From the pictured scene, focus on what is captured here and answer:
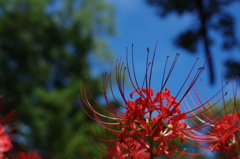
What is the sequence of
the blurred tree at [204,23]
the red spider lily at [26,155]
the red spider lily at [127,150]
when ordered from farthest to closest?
the blurred tree at [204,23], the red spider lily at [26,155], the red spider lily at [127,150]

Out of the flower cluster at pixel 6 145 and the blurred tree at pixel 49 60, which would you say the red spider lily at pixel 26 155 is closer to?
the flower cluster at pixel 6 145

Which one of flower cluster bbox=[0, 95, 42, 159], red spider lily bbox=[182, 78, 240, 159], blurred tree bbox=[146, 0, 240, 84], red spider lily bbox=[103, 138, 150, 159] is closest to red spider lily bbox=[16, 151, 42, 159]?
flower cluster bbox=[0, 95, 42, 159]

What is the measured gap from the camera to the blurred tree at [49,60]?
14.8m

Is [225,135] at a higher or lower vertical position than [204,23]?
lower

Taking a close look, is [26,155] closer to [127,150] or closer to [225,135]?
[127,150]

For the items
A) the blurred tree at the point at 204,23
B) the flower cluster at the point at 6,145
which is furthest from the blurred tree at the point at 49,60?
the flower cluster at the point at 6,145

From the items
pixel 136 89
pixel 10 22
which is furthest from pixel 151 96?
pixel 10 22

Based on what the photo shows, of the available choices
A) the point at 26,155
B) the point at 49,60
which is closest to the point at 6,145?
the point at 26,155

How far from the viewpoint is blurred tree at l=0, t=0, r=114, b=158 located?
48.6ft

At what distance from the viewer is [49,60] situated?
1898 centimetres

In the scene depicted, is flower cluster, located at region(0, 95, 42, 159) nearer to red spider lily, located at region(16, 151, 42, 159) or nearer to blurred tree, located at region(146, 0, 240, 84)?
red spider lily, located at region(16, 151, 42, 159)

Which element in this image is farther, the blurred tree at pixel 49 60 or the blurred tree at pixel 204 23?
the blurred tree at pixel 49 60

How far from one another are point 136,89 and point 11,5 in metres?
16.6

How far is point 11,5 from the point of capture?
17.1 m
